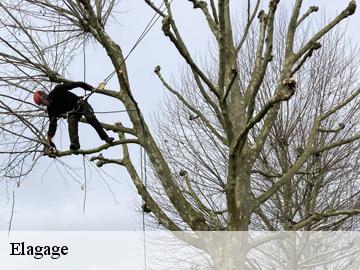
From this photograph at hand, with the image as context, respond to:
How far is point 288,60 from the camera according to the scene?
555 cm

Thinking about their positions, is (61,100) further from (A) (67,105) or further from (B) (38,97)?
(B) (38,97)

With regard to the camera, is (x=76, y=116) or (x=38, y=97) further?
(x=76, y=116)

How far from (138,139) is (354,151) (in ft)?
17.6

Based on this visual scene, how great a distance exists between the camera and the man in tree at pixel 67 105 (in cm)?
500

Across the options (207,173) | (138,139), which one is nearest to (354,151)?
(207,173)

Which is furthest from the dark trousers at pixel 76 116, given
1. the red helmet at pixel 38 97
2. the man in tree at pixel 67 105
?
the red helmet at pixel 38 97

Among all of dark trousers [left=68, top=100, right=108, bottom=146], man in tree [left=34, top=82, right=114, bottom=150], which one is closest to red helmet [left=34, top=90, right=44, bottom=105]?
man in tree [left=34, top=82, right=114, bottom=150]

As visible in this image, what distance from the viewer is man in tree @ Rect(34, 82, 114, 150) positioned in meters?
5.00

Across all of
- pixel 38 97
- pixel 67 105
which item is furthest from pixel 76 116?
pixel 38 97

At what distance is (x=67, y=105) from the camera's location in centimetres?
510

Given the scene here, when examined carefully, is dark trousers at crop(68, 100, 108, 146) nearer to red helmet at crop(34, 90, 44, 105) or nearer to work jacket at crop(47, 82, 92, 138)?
work jacket at crop(47, 82, 92, 138)

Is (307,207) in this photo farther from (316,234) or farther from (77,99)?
(77,99)

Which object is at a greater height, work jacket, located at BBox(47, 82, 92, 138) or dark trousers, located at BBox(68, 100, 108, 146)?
work jacket, located at BBox(47, 82, 92, 138)

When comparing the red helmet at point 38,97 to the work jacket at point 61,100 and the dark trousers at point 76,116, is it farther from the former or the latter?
the dark trousers at point 76,116
